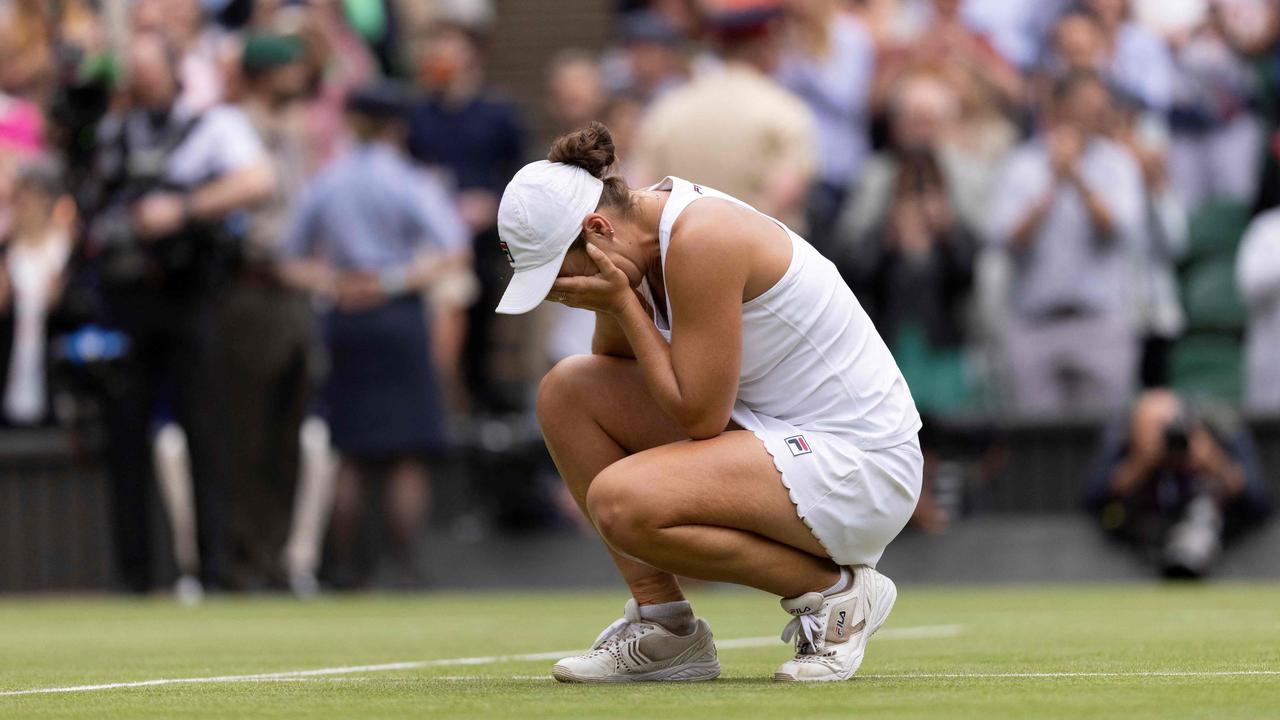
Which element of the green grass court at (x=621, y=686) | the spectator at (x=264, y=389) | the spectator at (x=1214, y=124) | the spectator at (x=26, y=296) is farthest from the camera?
the spectator at (x=26, y=296)

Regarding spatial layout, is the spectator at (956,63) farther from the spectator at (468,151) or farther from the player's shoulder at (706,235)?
the player's shoulder at (706,235)

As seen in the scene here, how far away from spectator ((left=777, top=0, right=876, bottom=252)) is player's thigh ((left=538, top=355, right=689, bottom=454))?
25.0ft

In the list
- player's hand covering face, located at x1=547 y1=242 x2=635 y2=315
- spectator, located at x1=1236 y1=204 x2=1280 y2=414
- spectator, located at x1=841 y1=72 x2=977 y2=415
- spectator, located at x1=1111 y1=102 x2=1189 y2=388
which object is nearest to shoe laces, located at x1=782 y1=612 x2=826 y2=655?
player's hand covering face, located at x1=547 y1=242 x2=635 y2=315

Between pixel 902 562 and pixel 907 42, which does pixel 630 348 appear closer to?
pixel 902 562

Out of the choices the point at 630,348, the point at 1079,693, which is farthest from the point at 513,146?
the point at 1079,693

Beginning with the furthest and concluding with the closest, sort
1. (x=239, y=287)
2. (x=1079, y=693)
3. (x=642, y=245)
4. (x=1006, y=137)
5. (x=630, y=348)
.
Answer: (x=1006, y=137), (x=239, y=287), (x=630, y=348), (x=642, y=245), (x=1079, y=693)

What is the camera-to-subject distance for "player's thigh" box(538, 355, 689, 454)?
224 inches

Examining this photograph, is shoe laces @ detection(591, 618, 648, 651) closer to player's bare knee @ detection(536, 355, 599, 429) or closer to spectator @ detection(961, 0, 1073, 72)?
player's bare knee @ detection(536, 355, 599, 429)

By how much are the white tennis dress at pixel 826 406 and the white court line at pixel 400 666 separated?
1391mm

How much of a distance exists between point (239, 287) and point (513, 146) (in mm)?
2253

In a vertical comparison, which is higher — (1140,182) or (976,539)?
(1140,182)

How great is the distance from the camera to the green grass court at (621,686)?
4875mm

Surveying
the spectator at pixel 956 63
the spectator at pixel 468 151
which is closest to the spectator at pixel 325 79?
the spectator at pixel 468 151

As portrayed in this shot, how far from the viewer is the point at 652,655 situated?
5.70m
